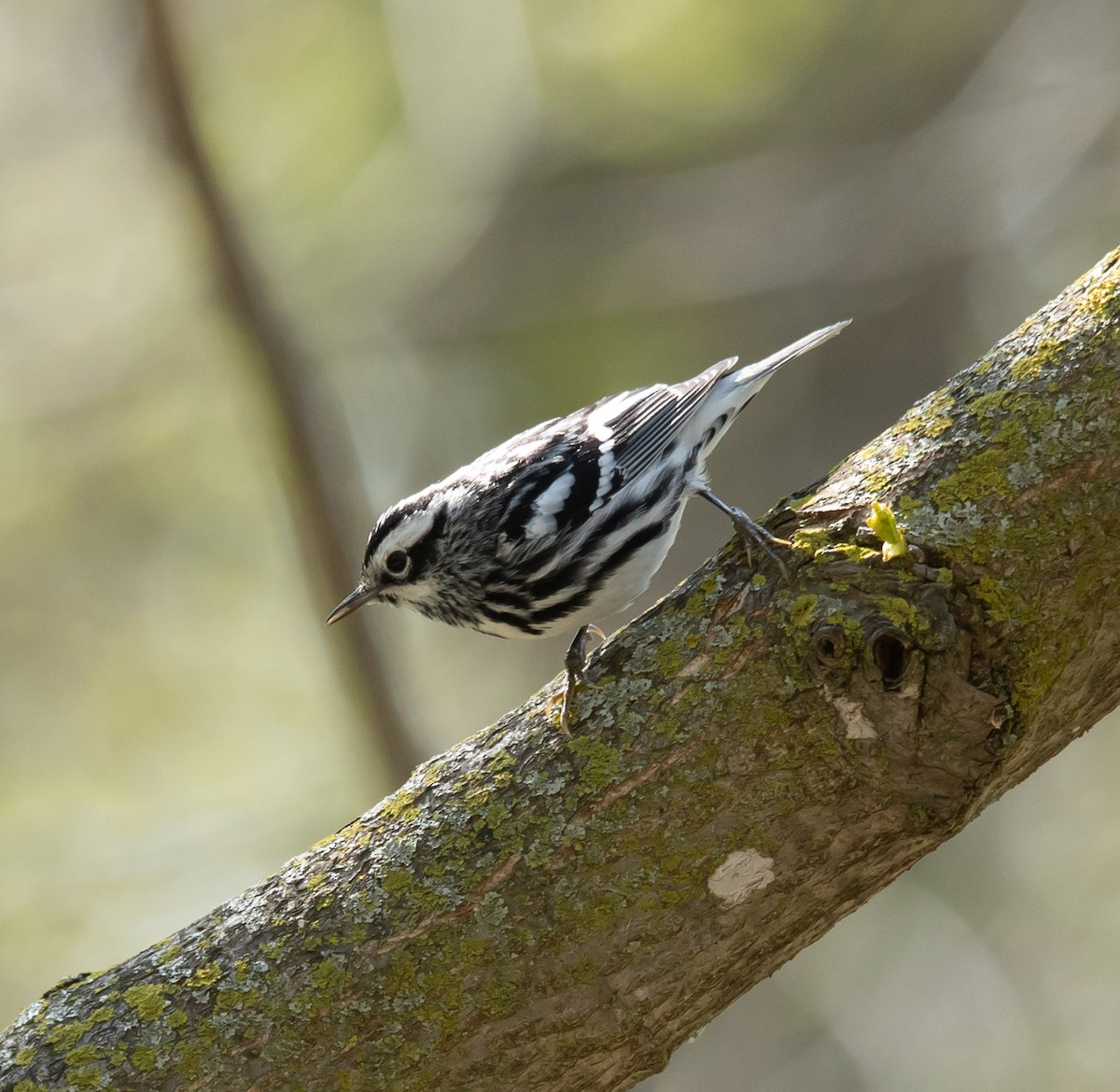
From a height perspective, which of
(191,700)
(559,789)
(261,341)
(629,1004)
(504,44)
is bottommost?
(629,1004)

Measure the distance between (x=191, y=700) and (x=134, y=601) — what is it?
755mm

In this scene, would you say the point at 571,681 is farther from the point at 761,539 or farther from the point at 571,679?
the point at 761,539

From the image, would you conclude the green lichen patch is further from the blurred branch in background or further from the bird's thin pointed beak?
the blurred branch in background

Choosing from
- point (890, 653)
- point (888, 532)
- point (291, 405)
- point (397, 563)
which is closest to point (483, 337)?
point (291, 405)

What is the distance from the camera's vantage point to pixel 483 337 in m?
6.80

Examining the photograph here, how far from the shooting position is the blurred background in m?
6.59

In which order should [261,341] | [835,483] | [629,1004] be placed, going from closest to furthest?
[629,1004], [835,483], [261,341]

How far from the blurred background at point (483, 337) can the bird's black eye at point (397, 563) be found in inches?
83.7

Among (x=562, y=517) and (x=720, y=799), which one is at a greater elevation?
(x=562, y=517)

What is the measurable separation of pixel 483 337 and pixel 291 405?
2275 millimetres

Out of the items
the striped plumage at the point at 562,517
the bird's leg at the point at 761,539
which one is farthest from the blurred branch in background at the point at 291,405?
the bird's leg at the point at 761,539

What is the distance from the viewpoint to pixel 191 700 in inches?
284

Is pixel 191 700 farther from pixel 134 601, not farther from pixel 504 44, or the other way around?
pixel 504 44

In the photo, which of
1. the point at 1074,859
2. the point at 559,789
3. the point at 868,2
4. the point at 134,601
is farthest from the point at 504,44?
the point at 1074,859
